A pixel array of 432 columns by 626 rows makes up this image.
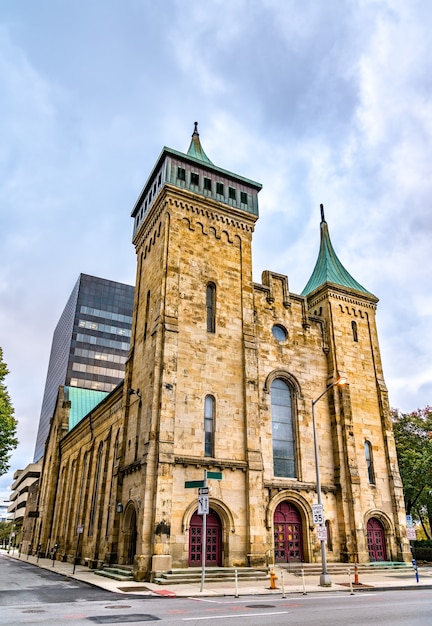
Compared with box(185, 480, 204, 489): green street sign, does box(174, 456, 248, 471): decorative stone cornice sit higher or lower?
higher

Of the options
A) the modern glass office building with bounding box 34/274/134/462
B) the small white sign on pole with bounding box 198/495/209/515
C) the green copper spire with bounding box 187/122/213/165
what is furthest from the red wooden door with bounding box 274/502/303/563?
the modern glass office building with bounding box 34/274/134/462

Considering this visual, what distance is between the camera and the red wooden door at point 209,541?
74.7 feet

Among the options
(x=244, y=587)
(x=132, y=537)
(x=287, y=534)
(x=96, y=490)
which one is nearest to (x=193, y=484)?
(x=244, y=587)

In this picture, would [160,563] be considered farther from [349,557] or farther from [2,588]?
[349,557]

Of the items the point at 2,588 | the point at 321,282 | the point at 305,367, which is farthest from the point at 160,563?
the point at 321,282

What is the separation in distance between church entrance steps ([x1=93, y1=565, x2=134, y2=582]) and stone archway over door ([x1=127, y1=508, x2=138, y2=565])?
2.48ft

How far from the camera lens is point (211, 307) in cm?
2834

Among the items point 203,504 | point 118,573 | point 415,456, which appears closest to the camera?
point 203,504

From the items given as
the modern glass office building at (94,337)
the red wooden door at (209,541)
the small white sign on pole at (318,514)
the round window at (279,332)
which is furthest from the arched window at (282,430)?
Answer: the modern glass office building at (94,337)

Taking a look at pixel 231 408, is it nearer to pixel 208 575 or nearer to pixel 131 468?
pixel 131 468

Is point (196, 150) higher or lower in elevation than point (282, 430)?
higher

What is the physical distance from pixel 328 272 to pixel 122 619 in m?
28.5

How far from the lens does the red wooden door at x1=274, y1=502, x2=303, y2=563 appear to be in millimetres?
26091

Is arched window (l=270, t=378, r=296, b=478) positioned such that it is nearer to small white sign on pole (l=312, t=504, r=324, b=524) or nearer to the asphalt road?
small white sign on pole (l=312, t=504, r=324, b=524)
